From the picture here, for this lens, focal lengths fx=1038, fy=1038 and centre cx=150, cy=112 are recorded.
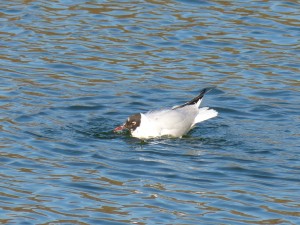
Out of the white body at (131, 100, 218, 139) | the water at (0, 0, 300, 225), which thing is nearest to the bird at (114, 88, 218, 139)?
the white body at (131, 100, 218, 139)

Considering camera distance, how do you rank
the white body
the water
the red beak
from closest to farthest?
the water
the red beak
the white body

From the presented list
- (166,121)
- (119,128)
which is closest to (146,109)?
(166,121)

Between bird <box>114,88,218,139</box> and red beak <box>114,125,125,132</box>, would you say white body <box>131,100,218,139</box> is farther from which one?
red beak <box>114,125,125,132</box>

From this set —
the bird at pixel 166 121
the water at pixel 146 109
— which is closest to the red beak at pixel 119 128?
the bird at pixel 166 121

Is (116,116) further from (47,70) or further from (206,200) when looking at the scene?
(206,200)

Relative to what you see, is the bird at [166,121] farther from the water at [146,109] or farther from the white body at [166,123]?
the water at [146,109]

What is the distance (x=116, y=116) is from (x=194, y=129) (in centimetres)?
119

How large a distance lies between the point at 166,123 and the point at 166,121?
0.10ft

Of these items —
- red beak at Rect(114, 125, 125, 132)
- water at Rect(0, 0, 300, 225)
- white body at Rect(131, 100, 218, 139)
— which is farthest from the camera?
white body at Rect(131, 100, 218, 139)

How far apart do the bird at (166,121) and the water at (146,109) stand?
178 millimetres

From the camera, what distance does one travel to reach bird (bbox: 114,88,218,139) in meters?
14.6

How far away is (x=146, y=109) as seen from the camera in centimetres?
1594

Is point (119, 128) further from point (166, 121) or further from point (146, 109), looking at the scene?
point (146, 109)

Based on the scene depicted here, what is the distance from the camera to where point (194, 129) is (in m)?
15.4
